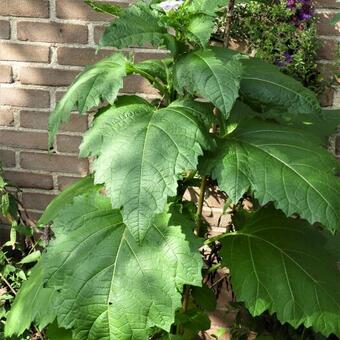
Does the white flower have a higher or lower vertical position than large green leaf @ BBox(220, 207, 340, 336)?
higher

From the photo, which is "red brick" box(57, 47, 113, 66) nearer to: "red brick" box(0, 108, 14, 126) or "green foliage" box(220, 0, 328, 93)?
"red brick" box(0, 108, 14, 126)

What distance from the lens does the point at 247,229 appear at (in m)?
1.97

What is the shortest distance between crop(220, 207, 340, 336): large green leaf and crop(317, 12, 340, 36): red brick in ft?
2.67

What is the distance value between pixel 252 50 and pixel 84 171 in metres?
0.88

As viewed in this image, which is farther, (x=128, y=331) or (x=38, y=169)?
(x=38, y=169)

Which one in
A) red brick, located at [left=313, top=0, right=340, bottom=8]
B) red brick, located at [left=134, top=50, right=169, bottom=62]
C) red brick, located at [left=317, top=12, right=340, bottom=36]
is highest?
red brick, located at [left=313, top=0, right=340, bottom=8]

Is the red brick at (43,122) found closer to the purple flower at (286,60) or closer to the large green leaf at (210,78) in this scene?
the purple flower at (286,60)

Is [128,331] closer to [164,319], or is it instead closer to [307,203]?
[164,319]

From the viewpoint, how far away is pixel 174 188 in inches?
60.2

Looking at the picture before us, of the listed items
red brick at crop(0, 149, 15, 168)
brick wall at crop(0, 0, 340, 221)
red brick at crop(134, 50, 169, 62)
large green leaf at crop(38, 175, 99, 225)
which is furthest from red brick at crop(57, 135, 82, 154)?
large green leaf at crop(38, 175, 99, 225)

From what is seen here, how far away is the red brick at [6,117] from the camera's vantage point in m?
2.75

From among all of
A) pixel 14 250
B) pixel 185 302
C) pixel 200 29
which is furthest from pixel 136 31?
pixel 14 250

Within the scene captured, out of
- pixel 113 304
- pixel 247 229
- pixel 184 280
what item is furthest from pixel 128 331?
pixel 247 229

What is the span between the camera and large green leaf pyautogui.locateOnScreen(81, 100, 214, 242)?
152 centimetres
